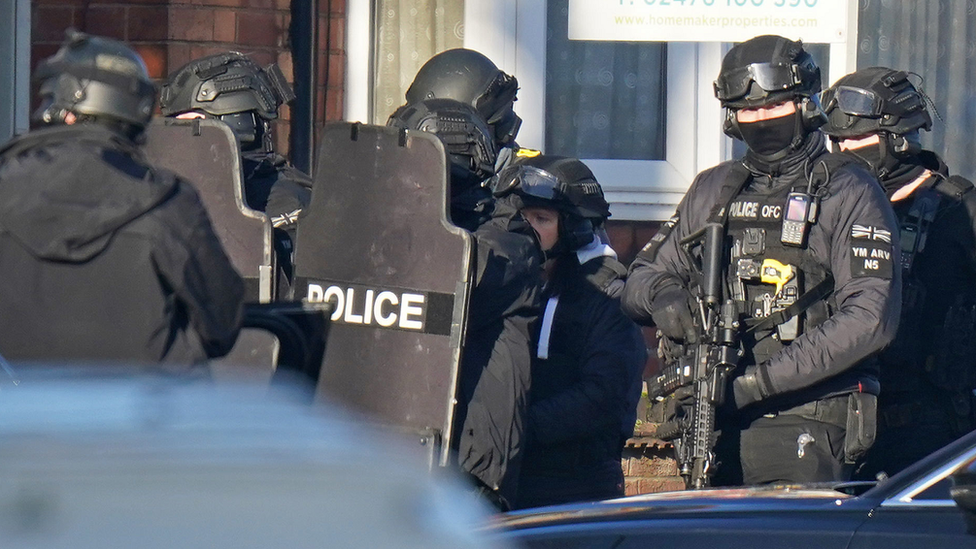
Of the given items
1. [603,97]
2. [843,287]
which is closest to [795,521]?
[843,287]

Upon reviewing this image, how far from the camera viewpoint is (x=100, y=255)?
2.88 meters

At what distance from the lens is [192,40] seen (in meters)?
6.12

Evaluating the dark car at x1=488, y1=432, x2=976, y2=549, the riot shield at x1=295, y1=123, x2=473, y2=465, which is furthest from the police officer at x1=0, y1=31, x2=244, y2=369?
the riot shield at x1=295, y1=123, x2=473, y2=465

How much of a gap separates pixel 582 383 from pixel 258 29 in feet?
8.45

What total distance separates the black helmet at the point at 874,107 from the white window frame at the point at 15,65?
11.3 feet

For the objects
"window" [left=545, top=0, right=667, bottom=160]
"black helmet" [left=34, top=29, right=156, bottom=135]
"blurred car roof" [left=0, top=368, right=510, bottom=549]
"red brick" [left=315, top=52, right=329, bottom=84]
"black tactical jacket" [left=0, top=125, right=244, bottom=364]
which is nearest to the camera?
"blurred car roof" [left=0, top=368, right=510, bottom=549]

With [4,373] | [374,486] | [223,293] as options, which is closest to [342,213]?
[223,293]

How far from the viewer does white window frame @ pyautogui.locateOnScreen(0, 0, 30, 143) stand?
632cm

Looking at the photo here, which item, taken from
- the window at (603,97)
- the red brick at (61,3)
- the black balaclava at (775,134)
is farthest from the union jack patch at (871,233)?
the red brick at (61,3)

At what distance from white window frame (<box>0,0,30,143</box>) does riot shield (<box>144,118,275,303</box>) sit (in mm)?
2288

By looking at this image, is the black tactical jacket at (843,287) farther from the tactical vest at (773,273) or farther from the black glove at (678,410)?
the black glove at (678,410)

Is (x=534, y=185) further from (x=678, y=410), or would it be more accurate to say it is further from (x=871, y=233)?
(x=871, y=233)

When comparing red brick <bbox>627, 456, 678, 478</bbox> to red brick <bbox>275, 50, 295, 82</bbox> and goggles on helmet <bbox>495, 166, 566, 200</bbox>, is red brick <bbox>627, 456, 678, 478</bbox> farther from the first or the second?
red brick <bbox>275, 50, 295, 82</bbox>

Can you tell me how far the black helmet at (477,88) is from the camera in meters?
5.56
